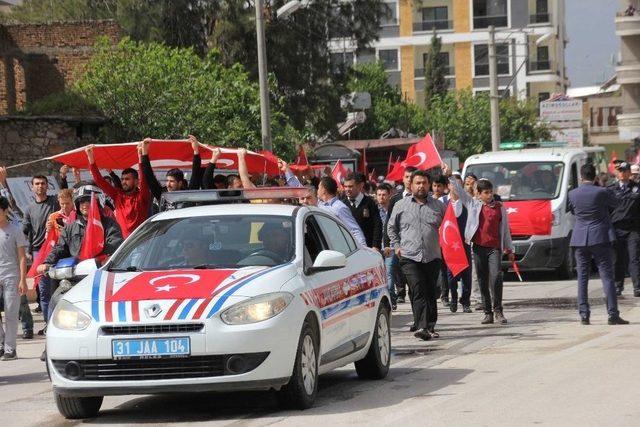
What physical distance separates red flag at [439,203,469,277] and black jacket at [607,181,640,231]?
417cm

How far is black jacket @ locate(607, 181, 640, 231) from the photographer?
21.9 metres

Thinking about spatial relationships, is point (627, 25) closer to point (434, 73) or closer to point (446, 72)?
point (434, 73)

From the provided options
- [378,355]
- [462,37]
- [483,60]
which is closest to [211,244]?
Result: [378,355]

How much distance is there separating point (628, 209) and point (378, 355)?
1095 cm

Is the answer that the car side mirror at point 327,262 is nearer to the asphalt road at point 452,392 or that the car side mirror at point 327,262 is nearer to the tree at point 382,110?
the asphalt road at point 452,392

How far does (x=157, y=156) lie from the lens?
2036 centimetres

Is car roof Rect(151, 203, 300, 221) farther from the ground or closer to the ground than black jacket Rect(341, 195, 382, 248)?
farther from the ground

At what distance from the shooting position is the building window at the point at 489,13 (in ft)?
322

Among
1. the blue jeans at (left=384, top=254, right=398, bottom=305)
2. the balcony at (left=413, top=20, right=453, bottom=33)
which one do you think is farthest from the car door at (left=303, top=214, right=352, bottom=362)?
the balcony at (left=413, top=20, right=453, bottom=33)

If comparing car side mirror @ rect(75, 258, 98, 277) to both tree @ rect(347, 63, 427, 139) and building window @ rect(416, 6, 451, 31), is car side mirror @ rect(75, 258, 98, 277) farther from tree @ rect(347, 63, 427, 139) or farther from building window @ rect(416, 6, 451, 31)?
building window @ rect(416, 6, 451, 31)

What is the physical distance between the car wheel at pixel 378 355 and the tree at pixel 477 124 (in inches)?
2556

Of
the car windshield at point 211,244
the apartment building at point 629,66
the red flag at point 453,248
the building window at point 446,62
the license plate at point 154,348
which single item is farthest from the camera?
the building window at point 446,62

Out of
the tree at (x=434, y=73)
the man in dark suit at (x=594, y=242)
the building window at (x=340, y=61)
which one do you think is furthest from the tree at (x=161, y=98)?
the tree at (x=434, y=73)

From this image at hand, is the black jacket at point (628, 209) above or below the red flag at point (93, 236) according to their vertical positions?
below
